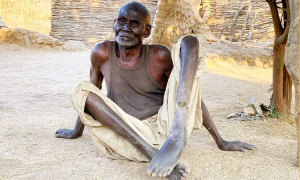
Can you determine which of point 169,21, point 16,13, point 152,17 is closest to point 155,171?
point 169,21

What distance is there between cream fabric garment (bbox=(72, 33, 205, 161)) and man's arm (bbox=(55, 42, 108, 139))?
1.48ft

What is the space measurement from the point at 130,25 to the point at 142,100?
52 cm

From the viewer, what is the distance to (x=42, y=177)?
174cm

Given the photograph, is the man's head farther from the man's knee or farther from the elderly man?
the man's knee

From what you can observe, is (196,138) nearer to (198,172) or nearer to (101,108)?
(198,172)

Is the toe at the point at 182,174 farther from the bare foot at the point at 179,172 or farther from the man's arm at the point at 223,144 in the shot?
the man's arm at the point at 223,144

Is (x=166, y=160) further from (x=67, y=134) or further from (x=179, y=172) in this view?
(x=67, y=134)

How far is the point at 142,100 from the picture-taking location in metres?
2.27

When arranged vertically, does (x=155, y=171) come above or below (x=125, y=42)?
below

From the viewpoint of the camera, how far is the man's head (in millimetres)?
2211

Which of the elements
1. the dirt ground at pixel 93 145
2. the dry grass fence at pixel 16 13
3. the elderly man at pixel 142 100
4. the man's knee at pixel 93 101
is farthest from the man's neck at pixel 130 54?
the dry grass fence at pixel 16 13

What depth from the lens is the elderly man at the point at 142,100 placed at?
1791 mm

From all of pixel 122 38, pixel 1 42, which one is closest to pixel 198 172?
pixel 122 38

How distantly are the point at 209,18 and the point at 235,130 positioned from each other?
7.38 metres
